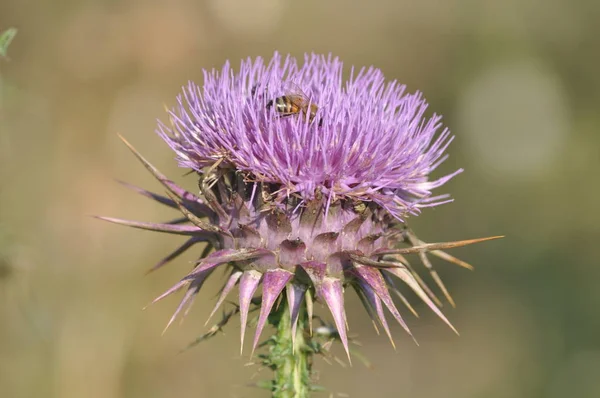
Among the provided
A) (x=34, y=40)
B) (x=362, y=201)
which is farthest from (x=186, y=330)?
(x=362, y=201)

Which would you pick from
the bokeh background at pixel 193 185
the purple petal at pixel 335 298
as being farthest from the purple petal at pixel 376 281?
the bokeh background at pixel 193 185

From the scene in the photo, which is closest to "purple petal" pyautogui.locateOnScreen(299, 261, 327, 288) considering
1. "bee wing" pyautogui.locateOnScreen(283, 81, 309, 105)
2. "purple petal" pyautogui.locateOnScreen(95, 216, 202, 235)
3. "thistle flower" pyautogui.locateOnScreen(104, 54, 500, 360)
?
"thistle flower" pyautogui.locateOnScreen(104, 54, 500, 360)

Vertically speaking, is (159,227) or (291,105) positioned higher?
(291,105)

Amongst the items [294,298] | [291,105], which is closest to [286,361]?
[294,298]

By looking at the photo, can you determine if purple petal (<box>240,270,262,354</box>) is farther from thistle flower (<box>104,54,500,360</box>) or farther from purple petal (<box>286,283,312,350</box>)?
purple petal (<box>286,283,312,350</box>)

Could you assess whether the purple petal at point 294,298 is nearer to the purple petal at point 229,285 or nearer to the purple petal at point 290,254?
the purple petal at point 290,254

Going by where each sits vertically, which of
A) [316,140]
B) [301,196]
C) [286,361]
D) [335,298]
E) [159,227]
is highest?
[316,140]

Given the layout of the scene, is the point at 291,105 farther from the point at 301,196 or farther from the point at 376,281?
the point at 376,281

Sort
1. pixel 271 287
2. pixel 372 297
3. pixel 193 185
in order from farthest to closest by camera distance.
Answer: pixel 193 185 < pixel 372 297 < pixel 271 287
